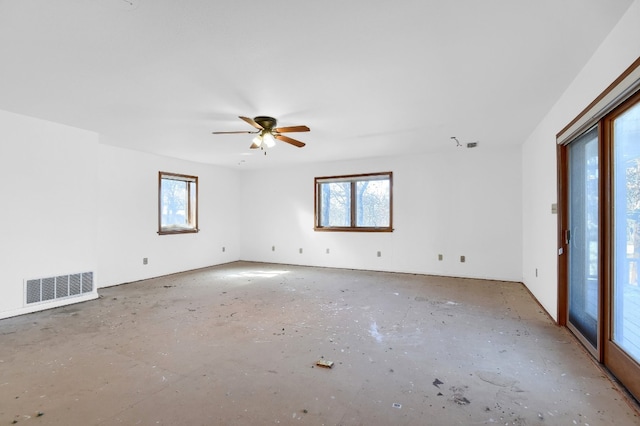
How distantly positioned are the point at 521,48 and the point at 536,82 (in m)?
0.75

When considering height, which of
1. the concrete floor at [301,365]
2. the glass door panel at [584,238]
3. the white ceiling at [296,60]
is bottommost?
the concrete floor at [301,365]

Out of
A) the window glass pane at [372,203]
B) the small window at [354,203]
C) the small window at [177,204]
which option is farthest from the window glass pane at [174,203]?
the window glass pane at [372,203]

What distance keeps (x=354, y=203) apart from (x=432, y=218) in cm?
161

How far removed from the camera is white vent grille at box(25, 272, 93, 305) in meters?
3.76

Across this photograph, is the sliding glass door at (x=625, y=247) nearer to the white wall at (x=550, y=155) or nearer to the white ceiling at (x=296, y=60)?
the white wall at (x=550, y=155)

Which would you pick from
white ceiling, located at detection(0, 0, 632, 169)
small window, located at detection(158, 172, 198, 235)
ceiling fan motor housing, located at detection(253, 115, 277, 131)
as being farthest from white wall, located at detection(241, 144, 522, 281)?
ceiling fan motor housing, located at detection(253, 115, 277, 131)

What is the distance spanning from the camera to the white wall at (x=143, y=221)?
515cm

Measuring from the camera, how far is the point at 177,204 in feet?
21.2

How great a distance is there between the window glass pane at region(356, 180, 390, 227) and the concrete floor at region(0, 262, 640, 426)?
7.69 ft

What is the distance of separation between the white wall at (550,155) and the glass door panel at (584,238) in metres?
0.27

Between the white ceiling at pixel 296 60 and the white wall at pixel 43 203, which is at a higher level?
the white ceiling at pixel 296 60

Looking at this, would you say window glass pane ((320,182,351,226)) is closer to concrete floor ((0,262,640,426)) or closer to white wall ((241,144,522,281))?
white wall ((241,144,522,281))

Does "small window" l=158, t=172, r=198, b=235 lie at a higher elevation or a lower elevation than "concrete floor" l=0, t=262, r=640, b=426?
higher

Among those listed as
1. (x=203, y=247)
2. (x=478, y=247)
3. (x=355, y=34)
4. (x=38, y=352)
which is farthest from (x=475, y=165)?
(x=38, y=352)
